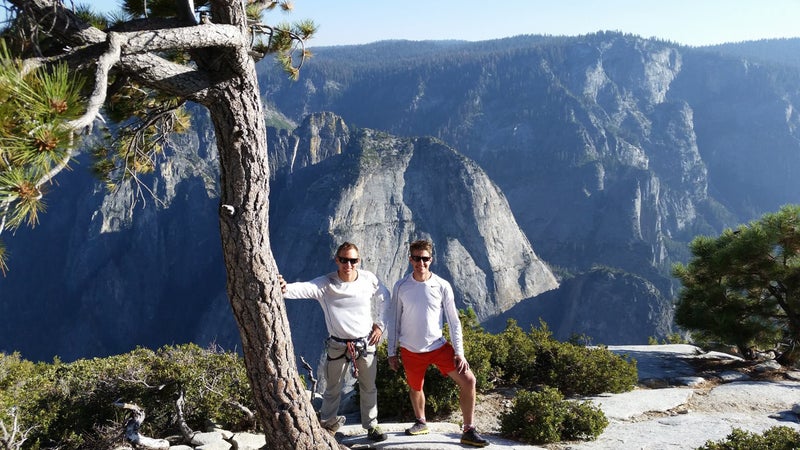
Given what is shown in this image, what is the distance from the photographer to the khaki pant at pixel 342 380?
6.56m

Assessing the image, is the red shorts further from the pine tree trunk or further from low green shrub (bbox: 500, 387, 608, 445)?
the pine tree trunk

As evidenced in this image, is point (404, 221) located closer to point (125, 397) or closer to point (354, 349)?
point (125, 397)

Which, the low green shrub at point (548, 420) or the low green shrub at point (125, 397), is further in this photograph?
the low green shrub at point (548, 420)

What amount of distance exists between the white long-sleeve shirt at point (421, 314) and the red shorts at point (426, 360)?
68 mm

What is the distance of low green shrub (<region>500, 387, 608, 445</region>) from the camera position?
707 centimetres

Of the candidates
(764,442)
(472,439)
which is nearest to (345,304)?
(472,439)

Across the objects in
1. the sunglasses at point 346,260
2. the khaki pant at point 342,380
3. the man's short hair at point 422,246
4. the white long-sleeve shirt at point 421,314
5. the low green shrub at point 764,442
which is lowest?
the low green shrub at point 764,442

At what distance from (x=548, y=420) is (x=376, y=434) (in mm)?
2096

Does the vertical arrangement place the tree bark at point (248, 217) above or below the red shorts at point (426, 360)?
above

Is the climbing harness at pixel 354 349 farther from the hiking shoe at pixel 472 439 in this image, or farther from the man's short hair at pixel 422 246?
the hiking shoe at pixel 472 439

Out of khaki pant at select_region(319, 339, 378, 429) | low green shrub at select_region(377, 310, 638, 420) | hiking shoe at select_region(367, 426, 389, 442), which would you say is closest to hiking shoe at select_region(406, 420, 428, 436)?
hiking shoe at select_region(367, 426, 389, 442)

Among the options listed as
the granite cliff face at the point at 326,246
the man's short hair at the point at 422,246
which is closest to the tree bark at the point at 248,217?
the man's short hair at the point at 422,246

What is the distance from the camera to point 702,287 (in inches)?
529

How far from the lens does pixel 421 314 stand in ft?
21.3
